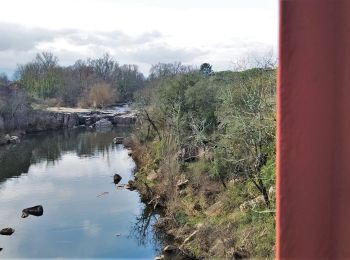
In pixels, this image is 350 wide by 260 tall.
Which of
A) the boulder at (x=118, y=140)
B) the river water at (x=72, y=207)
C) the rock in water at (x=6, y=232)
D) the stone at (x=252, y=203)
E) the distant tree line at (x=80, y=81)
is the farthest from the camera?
the distant tree line at (x=80, y=81)

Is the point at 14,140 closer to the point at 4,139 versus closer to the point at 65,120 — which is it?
the point at 4,139

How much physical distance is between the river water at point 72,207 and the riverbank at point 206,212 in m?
1.25

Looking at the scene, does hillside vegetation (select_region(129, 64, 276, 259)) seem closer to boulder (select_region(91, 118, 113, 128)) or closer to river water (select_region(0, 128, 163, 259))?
river water (select_region(0, 128, 163, 259))

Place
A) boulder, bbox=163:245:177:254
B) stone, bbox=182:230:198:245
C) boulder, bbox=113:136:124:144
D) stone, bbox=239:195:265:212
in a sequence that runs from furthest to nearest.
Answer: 1. boulder, bbox=113:136:124:144
2. stone, bbox=182:230:198:245
3. boulder, bbox=163:245:177:254
4. stone, bbox=239:195:265:212

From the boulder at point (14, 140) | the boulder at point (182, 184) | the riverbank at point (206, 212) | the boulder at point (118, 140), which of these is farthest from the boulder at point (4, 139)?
the boulder at point (182, 184)

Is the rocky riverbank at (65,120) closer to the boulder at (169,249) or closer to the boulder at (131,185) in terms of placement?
the boulder at (131,185)

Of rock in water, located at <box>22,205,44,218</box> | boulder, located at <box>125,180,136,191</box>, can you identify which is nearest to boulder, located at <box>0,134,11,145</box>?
boulder, located at <box>125,180,136,191</box>

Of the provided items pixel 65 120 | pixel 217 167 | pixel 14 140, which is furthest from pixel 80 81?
pixel 217 167

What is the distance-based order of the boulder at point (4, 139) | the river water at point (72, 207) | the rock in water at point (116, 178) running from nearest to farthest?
the river water at point (72, 207)
the rock in water at point (116, 178)
the boulder at point (4, 139)

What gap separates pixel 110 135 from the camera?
177 ft

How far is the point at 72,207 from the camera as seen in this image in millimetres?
24891

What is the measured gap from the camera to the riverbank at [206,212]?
1670 cm

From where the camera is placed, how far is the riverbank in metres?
16.7

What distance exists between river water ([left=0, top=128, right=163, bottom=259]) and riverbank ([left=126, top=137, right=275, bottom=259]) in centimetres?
125
